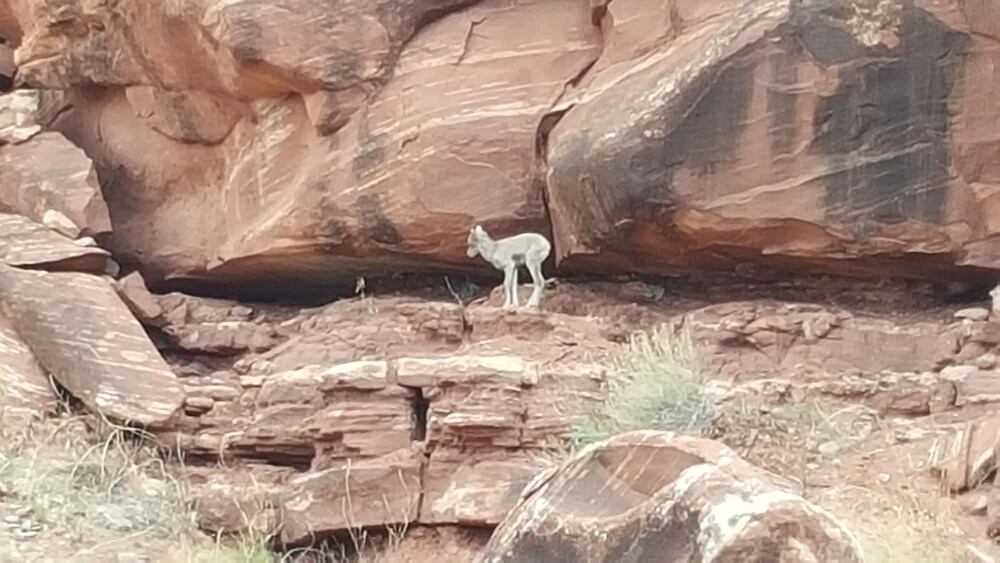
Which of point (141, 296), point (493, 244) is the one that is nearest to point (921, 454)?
point (493, 244)

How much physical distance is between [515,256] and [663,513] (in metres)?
4.88

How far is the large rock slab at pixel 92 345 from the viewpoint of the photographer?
8.79 metres

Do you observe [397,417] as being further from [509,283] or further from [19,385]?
[19,385]

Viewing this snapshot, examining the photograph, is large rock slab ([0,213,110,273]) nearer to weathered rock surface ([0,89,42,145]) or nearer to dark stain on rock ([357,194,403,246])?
weathered rock surface ([0,89,42,145])

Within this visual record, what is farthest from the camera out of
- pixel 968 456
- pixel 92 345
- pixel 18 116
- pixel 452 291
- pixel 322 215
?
pixel 18 116

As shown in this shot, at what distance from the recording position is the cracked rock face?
877 cm

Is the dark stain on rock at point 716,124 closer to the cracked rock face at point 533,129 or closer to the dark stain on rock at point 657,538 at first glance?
the cracked rock face at point 533,129

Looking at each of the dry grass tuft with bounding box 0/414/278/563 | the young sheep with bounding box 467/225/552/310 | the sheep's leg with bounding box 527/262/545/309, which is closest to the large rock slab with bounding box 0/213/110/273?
the dry grass tuft with bounding box 0/414/278/563

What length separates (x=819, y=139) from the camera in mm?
8805

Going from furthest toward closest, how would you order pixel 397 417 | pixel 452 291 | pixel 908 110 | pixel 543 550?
pixel 452 291 < pixel 908 110 < pixel 397 417 < pixel 543 550

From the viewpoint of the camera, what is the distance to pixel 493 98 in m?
9.92

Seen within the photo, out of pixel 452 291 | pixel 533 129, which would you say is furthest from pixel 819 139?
pixel 452 291

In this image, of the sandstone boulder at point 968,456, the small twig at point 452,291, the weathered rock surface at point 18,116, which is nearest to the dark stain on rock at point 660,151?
the small twig at point 452,291

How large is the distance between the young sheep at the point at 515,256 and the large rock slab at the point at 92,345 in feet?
6.74
